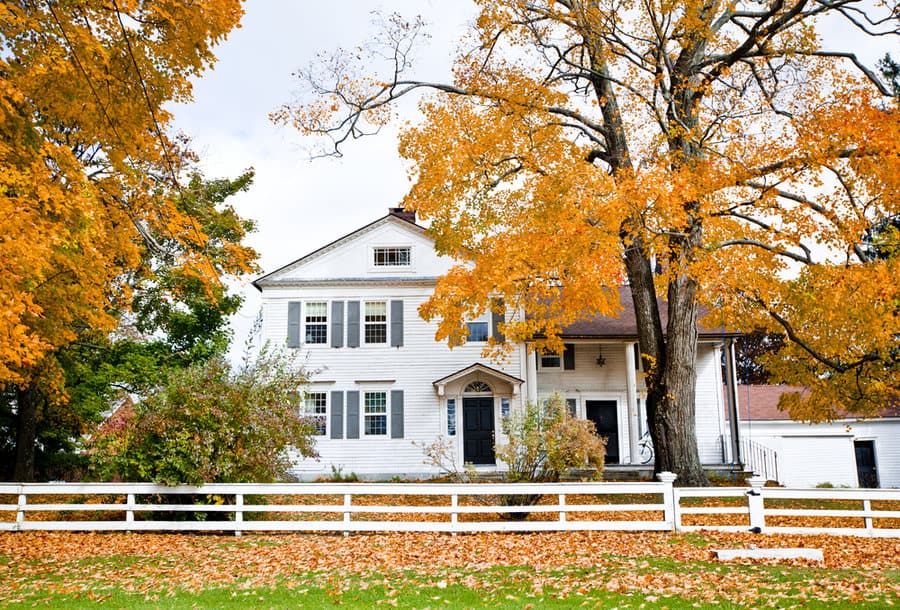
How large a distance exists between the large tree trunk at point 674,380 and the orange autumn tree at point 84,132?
31.6 ft

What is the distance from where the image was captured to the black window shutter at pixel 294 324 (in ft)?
73.0

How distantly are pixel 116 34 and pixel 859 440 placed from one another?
87.4ft

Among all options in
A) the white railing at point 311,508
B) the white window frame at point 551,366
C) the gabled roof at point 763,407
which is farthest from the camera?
the gabled roof at point 763,407

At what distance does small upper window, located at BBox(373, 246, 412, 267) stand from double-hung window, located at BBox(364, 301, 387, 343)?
133 cm

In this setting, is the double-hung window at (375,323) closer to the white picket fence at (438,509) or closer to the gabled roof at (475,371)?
the gabled roof at (475,371)

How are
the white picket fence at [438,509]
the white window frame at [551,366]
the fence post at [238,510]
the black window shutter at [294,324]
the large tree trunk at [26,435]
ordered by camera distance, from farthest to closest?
the white window frame at [551,366]
the black window shutter at [294,324]
the large tree trunk at [26,435]
the fence post at [238,510]
the white picket fence at [438,509]

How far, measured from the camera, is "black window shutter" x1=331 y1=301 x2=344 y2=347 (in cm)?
2227

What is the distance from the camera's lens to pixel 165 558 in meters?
9.98

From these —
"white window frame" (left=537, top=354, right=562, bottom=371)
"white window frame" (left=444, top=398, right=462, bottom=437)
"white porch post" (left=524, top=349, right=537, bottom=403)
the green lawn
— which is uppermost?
"white window frame" (left=537, top=354, right=562, bottom=371)

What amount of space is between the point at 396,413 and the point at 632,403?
7.03 metres

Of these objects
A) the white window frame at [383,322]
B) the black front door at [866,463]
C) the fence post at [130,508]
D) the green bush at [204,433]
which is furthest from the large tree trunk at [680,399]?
the black front door at [866,463]

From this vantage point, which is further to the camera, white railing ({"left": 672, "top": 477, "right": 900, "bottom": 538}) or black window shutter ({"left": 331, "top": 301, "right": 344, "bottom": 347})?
black window shutter ({"left": 331, "top": 301, "right": 344, "bottom": 347})

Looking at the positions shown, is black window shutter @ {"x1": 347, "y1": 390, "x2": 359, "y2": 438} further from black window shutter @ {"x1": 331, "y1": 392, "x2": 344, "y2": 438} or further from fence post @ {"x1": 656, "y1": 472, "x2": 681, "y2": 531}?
fence post @ {"x1": 656, "y1": 472, "x2": 681, "y2": 531}

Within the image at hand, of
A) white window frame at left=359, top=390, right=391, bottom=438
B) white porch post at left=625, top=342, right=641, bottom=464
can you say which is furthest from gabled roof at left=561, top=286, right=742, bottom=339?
white window frame at left=359, top=390, right=391, bottom=438
